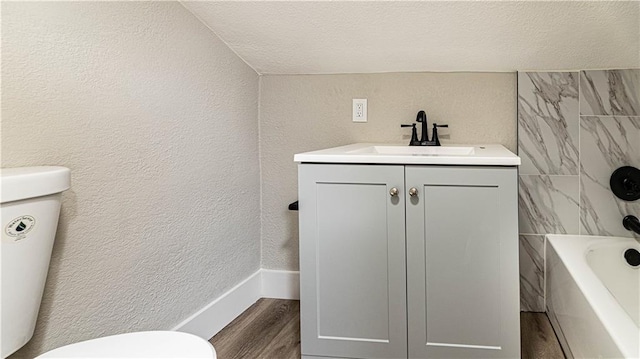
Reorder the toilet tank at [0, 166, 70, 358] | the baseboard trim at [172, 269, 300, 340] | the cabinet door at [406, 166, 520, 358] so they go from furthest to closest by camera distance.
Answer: the baseboard trim at [172, 269, 300, 340]
the cabinet door at [406, 166, 520, 358]
the toilet tank at [0, 166, 70, 358]

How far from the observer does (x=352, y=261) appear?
1700 mm

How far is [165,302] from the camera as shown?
1.74m

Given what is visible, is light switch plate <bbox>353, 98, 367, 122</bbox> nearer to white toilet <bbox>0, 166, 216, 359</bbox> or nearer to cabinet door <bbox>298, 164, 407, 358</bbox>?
cabinet door <bbox>298, 164, 407, 358</bbox>

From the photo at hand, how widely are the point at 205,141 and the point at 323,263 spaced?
0.70m

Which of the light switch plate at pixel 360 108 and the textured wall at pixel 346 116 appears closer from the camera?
the textured wall at pixel 346 116

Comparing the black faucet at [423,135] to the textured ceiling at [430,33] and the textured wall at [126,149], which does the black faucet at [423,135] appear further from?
the textured wall at [126,149]

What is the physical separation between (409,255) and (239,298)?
3.14ft

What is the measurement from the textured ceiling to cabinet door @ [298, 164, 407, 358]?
625 millimetres

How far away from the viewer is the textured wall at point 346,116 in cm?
224

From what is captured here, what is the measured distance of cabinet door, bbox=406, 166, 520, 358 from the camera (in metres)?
1.59

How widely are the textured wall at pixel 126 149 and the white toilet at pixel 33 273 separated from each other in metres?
0.16

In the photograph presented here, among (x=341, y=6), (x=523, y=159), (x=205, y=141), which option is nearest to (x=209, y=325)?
(x=205, y=141)

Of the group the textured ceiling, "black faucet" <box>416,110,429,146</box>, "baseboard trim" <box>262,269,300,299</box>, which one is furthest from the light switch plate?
"baseboard trim" <box>262,269,300,299</box>

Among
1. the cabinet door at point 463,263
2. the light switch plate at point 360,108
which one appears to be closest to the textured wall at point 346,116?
the light switch plate at point 360,108
